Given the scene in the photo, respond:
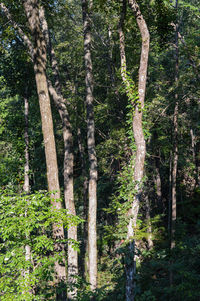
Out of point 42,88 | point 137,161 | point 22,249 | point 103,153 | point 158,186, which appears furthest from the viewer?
point 158,186

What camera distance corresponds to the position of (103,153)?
12828 millimetres

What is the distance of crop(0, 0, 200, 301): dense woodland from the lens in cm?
506

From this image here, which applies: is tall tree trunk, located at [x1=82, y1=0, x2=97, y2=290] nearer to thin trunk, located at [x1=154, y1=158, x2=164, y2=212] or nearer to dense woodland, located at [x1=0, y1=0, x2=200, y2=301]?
dense woodland, located at [x1=0, y1=0, x2=200, y2=301]

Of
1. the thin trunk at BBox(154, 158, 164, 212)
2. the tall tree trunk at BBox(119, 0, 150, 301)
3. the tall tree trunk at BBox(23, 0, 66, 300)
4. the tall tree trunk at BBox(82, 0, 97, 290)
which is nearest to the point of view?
the tall tree trunk at BBox(119, 0, 150, 301)

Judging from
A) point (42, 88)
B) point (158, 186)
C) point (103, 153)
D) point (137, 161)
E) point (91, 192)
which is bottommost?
point (158, 186)

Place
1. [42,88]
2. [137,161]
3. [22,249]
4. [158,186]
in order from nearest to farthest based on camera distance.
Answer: [22,249]
[42,88]
[137,161]
[158,186]

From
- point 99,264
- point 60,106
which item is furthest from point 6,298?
point 99,264

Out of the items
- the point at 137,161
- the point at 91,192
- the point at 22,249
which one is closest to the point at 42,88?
the point at 137,161

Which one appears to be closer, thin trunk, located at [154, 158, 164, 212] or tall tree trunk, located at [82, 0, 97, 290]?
tall tree trunk, located at [82, 0, 97, 290]

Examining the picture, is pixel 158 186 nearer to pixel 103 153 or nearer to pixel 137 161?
pixel 103 153

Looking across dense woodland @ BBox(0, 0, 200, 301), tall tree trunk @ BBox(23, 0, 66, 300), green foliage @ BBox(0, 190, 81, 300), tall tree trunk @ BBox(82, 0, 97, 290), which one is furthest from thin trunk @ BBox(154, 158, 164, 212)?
green foliage @ BBox(0, 190, 81, 300)

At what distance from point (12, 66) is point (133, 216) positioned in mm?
10860

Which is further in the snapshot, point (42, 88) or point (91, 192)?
point (91, 192)

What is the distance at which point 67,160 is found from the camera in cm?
781
